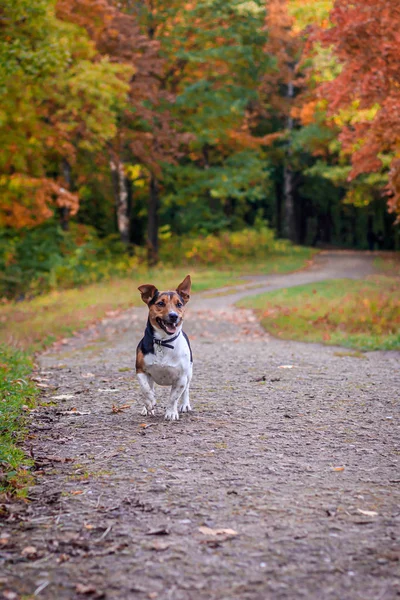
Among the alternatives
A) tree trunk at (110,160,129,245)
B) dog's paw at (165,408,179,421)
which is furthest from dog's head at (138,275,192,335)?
tree trunk at (110,160,129,245)

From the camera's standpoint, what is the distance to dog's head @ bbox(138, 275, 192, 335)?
6.18 m

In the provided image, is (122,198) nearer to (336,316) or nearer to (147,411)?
(336,316)

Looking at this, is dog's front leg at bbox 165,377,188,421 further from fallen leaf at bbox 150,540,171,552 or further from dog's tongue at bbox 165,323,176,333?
fallen leaf at bbox 150,540,171,552

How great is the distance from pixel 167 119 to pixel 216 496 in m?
26.9

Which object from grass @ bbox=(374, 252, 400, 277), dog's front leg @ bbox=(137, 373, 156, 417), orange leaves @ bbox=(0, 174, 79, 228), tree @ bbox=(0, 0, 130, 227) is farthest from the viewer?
grass @ bbox=(374, 252, 400, 277)

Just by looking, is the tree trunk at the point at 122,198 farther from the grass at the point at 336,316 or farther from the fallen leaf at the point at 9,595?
the fallen leaf at the point at 9,595

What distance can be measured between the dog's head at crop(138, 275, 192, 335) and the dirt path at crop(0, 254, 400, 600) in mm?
883

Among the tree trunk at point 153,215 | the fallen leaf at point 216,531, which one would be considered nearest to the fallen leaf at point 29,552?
the fallen leaf at point 216,531

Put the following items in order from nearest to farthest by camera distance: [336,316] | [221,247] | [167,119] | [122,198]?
[336,316]
[167,119]
[122,198]
[221,247]

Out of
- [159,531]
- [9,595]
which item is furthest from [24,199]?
[9,595]

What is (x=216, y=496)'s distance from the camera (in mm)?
4508

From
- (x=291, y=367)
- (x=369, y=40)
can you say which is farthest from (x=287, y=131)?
(x=291, y=367)

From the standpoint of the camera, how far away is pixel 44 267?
81.3ft

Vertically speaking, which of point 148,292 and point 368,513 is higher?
point 148,292
